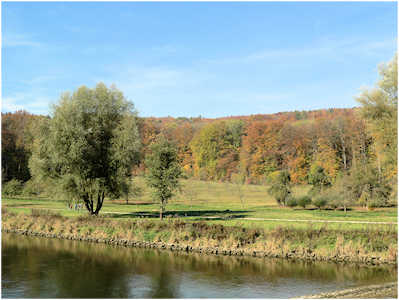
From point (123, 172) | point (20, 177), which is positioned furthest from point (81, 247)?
point (20, 177)

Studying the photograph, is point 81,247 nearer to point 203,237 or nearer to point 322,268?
point 203,237

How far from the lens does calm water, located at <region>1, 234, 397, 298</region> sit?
60.8 ft

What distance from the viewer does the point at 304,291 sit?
18484 mm

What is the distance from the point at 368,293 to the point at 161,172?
821 inches

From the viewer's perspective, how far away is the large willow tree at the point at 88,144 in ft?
116

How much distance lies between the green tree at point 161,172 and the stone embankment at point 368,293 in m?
19.2

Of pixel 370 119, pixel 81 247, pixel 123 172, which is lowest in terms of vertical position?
pixel 81 247

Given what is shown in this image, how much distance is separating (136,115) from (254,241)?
17101 millimetres

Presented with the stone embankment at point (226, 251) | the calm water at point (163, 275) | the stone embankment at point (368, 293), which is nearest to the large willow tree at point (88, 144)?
the stone embankment at point (226, 251)

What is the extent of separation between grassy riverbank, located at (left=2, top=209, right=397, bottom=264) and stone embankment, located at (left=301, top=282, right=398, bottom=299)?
19.7 ft

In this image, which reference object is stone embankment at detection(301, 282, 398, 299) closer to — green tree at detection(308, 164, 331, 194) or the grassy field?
the grassy field

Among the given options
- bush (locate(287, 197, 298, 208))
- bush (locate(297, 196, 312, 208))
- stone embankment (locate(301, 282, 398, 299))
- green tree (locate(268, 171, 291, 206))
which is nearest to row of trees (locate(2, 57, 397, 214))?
green tree (locate(268, 171, 291, 206))

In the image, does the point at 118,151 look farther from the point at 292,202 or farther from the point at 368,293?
the point at 368,293

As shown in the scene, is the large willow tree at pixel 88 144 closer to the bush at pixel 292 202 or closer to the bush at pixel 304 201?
the bush at pixel 292 202
